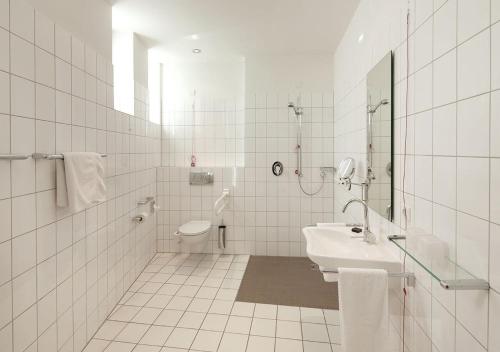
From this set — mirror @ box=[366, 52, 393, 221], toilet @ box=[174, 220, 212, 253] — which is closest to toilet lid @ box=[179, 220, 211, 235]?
toilet @ box=[174, 220, 212, 253]

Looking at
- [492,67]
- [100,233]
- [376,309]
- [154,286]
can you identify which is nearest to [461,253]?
[376,309]

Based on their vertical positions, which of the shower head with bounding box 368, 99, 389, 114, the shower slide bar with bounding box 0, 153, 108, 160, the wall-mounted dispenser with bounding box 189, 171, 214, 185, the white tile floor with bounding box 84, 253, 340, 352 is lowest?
the white tile floor with bounding box 84, 253, 340, 352

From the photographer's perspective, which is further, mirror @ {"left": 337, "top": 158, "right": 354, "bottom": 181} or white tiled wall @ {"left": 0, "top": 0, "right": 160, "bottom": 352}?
mirror @ {"left": 337, "top": 158, "right": 354, "bottom": 181}

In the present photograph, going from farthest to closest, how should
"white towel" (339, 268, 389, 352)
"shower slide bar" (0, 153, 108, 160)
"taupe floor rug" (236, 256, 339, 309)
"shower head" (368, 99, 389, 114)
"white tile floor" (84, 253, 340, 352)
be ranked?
"taupe floor rug" (236, 256, 339, 309), "white tile floor" (84, 253, 340, 352), "shower head" (368, 99, 389, 114), "white towel" (339, 268, 389, 352), "shower slide bar" (0, 153, 108, 160)

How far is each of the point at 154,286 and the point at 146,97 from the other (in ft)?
6.75

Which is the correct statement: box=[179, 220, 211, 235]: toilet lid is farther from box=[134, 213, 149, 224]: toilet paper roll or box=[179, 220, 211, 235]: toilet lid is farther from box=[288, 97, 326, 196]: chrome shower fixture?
box=[288, 97, 326, 196]: chrome shower fixture

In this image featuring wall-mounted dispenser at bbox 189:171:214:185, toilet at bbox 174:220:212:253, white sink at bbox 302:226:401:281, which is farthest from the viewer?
wall-mounted dispenser at bbox 189:171:214:185

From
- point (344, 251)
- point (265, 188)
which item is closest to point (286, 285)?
point (344, 251)

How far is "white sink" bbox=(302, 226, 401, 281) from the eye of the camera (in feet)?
4.83

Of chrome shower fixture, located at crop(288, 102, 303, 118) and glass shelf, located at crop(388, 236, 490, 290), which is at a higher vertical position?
chrome shower fixture, located at crop(288, 102, 303, 118)

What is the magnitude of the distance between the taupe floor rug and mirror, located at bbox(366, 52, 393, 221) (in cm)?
109

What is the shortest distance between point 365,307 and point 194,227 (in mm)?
2239

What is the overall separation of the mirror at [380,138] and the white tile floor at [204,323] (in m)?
1.04

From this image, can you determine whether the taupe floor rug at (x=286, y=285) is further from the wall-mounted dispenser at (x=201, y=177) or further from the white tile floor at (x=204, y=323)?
the wall-mounted dispenser at (x=201, y=177)
